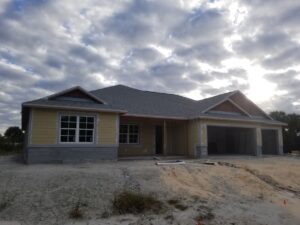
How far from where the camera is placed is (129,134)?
19094mm

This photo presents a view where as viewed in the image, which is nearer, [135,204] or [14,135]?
[135,204]

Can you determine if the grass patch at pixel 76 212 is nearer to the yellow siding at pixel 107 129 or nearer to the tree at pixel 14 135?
the yellow siding at pixel 107 129

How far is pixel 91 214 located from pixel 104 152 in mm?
7437

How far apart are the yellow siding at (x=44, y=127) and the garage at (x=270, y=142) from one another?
1761cm

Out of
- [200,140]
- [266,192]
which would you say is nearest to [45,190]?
[266,192]

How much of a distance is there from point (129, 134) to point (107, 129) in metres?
4.15

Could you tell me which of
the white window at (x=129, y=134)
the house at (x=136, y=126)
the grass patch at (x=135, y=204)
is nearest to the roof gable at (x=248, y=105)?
the house at (x=136, y=126)

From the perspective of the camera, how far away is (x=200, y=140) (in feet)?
57.9

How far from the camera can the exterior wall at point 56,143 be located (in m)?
13.4

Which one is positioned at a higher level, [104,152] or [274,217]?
[104,152]

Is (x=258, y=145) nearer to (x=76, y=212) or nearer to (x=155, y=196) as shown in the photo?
(x=155, y=196)

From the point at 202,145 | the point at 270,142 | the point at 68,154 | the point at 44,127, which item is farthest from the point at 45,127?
the point at 270,142

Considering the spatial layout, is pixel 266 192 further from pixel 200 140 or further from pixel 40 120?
pixel 40 120

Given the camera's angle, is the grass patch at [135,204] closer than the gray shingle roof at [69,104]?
Yes
